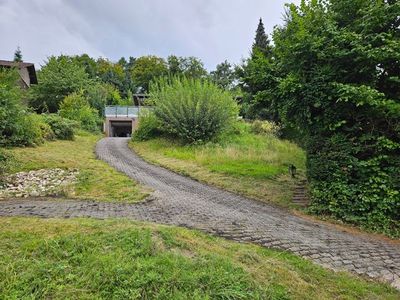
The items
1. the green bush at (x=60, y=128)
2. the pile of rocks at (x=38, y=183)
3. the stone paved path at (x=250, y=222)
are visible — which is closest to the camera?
the stone paved path at (x=250, y=222)

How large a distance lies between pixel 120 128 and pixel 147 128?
1546cm

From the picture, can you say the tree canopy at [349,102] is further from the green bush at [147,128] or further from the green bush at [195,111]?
the green bush at [147,128]

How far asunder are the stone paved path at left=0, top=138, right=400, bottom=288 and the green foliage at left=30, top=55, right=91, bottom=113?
2851 cm

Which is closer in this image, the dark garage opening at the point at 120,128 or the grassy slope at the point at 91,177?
the grassy slope at the point at 91,177

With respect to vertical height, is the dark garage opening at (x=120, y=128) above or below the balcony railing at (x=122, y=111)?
below

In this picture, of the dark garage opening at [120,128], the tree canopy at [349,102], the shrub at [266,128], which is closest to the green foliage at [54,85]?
the dark garage opening at [120,128]

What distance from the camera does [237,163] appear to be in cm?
1291

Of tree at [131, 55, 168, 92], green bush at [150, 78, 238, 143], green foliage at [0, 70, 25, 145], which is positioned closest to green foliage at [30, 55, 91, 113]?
tree at [131, 55, 168, 92]

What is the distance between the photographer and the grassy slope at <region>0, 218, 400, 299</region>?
10.2 feet

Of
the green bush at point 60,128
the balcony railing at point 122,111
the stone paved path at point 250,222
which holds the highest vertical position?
the balcony railing at point 122,111

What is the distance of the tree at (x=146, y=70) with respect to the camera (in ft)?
168

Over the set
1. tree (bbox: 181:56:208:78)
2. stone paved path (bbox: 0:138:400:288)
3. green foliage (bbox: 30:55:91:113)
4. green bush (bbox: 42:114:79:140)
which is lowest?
stone paved path (bbox: 0:138:400:288)

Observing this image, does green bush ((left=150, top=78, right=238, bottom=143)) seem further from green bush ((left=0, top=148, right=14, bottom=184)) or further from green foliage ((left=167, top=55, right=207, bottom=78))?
green foliage ((left=167, top=55, right=207, bottom=78))

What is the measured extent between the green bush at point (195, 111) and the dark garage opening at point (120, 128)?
13.6 metres
